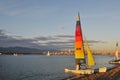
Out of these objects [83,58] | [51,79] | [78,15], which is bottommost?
[51,79]

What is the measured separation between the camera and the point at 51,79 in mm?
63375

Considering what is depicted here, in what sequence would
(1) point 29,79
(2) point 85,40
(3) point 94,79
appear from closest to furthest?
(3) point 94,79, (1) point 29,79, (2) point 85,40

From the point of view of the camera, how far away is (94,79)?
44.5 meters

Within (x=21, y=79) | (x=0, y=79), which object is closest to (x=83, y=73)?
(x=21, y=79)

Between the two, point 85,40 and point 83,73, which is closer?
point 83,73

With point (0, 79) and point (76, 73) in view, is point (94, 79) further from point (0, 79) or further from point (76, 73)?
point (0, 79)

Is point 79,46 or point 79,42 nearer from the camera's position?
point 79,42

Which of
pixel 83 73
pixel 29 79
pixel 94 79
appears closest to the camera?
pixel 94 79

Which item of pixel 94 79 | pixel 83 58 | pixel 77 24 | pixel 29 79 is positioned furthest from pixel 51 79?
pixel 94 79

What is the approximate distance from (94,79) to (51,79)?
20.8 m

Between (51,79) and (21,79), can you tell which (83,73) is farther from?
(21,79)

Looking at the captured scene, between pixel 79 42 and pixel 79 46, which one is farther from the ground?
pixel 79 42

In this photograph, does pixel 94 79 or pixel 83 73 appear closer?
pixel 94 79

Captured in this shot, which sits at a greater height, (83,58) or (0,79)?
(83,58)
